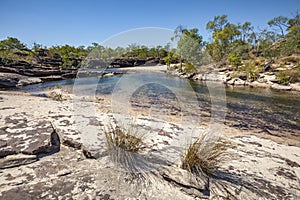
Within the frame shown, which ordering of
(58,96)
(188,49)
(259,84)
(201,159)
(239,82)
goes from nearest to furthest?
(201,159) < (58,96) < (259,84) < (239,82) < (188,49)

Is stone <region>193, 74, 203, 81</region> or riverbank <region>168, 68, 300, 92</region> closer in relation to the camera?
riverbank <region>168, 68, 300, 92</region>

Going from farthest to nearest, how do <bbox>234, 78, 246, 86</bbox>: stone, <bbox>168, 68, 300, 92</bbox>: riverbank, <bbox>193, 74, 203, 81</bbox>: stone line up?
<bbox>193, 74, 203, 81</bbox>: stone < <bbox>234, 78, 246, 86</bbox>: stone < <bbox>168, 68, 300, 92</bbox>: riverbank

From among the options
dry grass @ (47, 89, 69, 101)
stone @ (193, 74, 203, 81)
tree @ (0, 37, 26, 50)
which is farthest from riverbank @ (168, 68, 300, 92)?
tree @ (0, 37, 26, 50)

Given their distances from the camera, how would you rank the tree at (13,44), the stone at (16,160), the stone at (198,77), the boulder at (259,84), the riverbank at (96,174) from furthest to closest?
the tree at (13,44)
the stone at (198,77)
the boulder at (259,84)
the stone at (16,160)
the riverbank at (96,174)

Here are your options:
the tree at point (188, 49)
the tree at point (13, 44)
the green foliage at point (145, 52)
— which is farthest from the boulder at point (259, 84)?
the green foliage at point (145, 52)

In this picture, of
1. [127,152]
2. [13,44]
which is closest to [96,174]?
[127,152]

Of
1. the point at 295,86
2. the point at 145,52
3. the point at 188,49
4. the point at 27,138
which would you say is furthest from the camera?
the point at 145,52

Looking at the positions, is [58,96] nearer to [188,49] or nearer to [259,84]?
[259,84]

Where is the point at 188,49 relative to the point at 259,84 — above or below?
above

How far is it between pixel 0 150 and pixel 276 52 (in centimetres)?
3181

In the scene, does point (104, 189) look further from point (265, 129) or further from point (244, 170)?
point (265, 129)

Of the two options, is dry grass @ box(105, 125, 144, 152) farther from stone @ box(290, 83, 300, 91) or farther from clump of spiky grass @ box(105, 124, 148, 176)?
stone @ box(290, 83, 300, 91)

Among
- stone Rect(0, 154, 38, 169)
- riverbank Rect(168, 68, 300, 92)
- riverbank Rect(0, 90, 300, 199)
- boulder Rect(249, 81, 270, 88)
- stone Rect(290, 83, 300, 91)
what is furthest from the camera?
boulder Rect(249, 81, 270, 88)

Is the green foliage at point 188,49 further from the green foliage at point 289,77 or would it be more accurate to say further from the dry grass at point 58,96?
the dry grass at point 58,96
